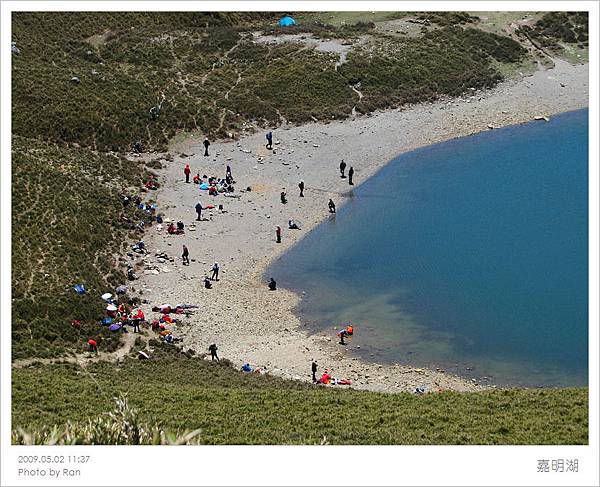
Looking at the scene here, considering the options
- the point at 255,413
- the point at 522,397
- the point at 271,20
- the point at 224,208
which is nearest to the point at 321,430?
the point at 255,413

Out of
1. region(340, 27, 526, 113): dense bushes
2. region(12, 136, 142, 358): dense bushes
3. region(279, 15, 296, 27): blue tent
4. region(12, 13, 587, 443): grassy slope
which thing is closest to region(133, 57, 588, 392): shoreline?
region(340, 27, 526, 113): dense bushes

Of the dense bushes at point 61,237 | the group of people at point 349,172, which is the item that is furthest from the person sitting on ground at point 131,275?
the group of people at point 349,172

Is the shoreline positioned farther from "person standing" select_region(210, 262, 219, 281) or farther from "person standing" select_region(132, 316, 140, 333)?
"person standing" select_region(132, 316, 140, 333)

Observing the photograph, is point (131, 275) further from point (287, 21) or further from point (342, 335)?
point (287, 21)

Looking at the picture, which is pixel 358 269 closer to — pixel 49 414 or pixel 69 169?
pixel 69 169

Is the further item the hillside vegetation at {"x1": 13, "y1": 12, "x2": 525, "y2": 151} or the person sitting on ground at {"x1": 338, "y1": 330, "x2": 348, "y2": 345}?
the hillside vegetation at {"x1": 13, "y1": 12, "x2": 525, "y2": 151}

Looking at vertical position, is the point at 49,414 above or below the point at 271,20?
below
